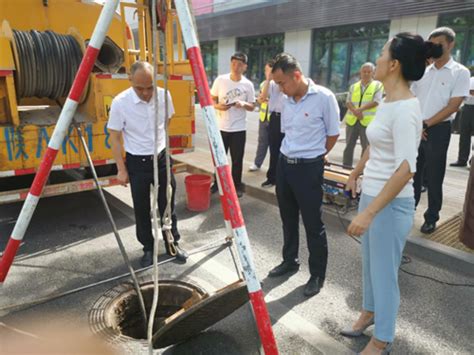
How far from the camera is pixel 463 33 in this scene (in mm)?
13258

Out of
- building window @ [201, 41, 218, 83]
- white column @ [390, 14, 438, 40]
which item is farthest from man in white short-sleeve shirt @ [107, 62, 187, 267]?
building window @ [201, 41, 218, 83]

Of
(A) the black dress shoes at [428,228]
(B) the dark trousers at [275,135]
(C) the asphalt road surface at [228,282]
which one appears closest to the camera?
(C) the asphalt road surface at [228,282]

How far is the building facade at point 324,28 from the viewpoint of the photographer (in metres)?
13.4

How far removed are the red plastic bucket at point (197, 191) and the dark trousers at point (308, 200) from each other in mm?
1897

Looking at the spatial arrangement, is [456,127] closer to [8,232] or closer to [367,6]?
[367,6]

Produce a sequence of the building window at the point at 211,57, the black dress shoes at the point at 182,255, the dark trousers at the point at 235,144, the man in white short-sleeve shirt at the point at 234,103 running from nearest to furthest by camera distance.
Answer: the black dress shoes at the point at 182,255
the man in white short-sleeve shirt at the point at 234,103
the dark trousers at the point at 235,144
the building window at the point at 211,57

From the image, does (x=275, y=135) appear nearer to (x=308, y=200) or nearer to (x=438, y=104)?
(x=438, y=104)

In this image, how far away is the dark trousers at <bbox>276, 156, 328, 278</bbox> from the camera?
323 centimetres

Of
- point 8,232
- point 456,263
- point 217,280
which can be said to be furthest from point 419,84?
point 8,232

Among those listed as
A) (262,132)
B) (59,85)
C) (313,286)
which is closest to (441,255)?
(313,286)

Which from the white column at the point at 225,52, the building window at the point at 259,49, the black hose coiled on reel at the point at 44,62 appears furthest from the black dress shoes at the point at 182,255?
the white column at the point at 225,52

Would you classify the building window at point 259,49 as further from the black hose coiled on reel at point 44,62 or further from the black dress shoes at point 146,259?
the black dress shoes at point 146,259

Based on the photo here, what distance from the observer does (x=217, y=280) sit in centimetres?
362

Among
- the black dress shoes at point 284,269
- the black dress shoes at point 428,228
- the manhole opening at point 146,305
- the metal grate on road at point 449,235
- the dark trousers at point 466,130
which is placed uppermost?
the dark trousers at point 466,130
